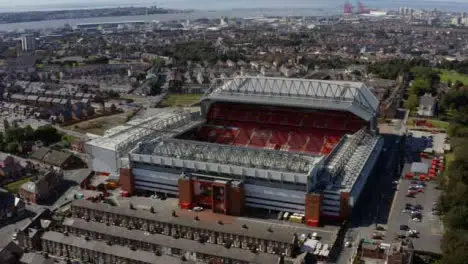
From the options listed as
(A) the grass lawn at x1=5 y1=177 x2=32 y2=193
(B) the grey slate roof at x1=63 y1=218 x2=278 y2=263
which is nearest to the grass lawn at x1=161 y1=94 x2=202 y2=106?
(A) the grass lawn at x1=5 y1=177 x2=32 y2=193

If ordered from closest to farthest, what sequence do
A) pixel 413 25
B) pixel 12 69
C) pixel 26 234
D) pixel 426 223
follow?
pixel 26 234, pixel 426 223, pixel 12 69, pixel 413 25

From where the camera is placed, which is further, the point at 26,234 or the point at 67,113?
the point at 67,113

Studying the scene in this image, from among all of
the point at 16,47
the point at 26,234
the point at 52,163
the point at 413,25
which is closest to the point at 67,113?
the point at 52,163

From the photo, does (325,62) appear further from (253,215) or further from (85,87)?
(253,215)

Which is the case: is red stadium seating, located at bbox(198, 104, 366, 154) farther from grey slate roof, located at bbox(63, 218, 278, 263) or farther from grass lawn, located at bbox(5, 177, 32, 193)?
grey slate roof, located at bbox(63, 218, 278, 263)

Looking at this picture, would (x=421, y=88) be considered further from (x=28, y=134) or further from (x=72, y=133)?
(x=28, y=134)

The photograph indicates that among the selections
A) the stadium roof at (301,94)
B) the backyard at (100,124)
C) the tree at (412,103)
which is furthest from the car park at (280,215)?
the tree at (412,103)
